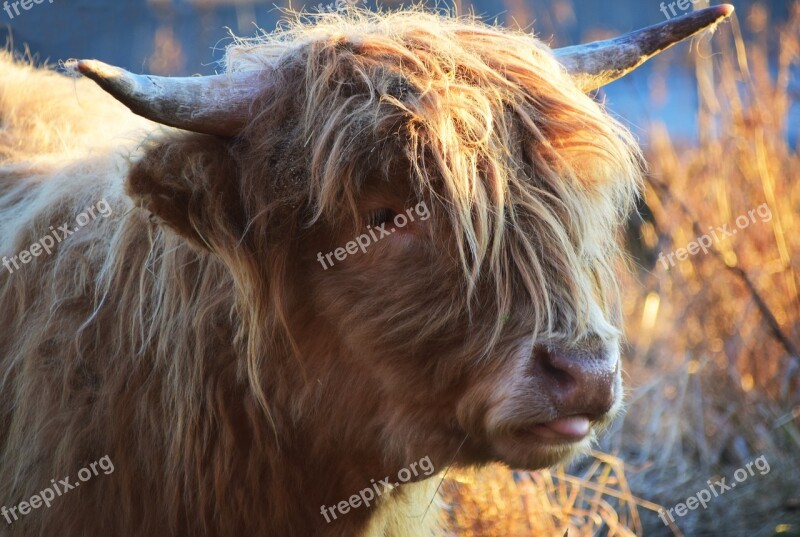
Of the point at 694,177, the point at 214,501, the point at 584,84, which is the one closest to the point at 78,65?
the point at 214,501

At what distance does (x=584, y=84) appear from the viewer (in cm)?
269

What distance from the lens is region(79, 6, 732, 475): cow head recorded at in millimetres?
2172

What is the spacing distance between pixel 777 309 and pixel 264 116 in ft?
10.3

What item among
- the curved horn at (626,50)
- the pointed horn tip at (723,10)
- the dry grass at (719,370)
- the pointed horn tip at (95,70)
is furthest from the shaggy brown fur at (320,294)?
the dry grass at (719,370)

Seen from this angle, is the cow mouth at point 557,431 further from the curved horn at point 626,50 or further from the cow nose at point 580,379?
the curved horn at point 626,50

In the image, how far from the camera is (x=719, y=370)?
4727mm

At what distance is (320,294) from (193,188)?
40cm

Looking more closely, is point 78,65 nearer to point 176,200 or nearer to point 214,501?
point 176,200

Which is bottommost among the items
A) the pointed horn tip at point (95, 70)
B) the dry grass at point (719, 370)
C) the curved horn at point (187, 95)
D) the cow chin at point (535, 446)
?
the dry grass at point (719, 370)

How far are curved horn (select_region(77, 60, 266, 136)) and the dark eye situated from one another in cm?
39

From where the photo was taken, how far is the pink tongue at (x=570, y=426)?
2.11 meters

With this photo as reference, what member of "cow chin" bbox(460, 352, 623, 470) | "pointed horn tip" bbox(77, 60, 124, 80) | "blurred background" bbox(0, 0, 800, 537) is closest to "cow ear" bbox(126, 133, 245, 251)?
"pointed horn tip" bbox(77, 60, 124, 80)

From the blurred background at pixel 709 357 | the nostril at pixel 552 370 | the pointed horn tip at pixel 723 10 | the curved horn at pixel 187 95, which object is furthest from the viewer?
the blurred background at pixel 709 357

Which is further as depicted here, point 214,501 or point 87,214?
point 87,214
